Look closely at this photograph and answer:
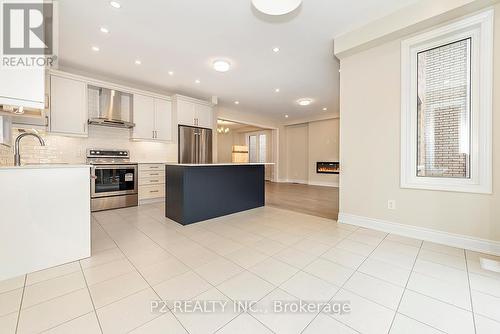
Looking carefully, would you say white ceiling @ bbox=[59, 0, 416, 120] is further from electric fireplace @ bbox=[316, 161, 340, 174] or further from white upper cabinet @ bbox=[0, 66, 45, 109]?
electric fireplace @ bbox=[316, 161, 340, 174]

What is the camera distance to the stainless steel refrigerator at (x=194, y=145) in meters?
5.30

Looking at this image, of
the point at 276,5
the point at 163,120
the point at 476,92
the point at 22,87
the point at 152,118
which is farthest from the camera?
the point at 163,120

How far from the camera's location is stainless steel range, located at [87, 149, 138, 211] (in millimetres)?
3912

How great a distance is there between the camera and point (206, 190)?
10.8 ft

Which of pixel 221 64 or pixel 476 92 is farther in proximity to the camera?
pixel 221 64

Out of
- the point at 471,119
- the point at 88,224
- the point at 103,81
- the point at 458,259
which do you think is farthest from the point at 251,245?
the point at 103,81

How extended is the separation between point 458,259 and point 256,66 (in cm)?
403

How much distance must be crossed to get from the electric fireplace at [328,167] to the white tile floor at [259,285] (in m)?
5.54

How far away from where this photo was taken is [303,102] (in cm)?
607

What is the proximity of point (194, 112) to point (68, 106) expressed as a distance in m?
2.58

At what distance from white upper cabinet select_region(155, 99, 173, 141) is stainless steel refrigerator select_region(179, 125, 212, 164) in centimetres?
31

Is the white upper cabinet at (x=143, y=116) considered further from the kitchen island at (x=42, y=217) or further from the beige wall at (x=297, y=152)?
the beige wall at (x=297, y=152)

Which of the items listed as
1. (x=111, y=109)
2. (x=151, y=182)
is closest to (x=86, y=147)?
(x=111, y=109)

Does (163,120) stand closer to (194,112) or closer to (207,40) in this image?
(194,112)
